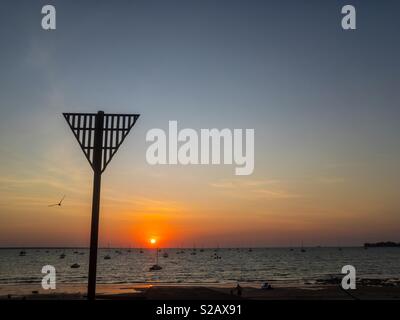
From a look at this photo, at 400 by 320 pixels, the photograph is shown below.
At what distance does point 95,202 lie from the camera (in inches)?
384

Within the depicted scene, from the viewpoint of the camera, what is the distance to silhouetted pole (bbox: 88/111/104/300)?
968 cm

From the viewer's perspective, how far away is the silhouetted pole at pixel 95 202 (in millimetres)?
9680
